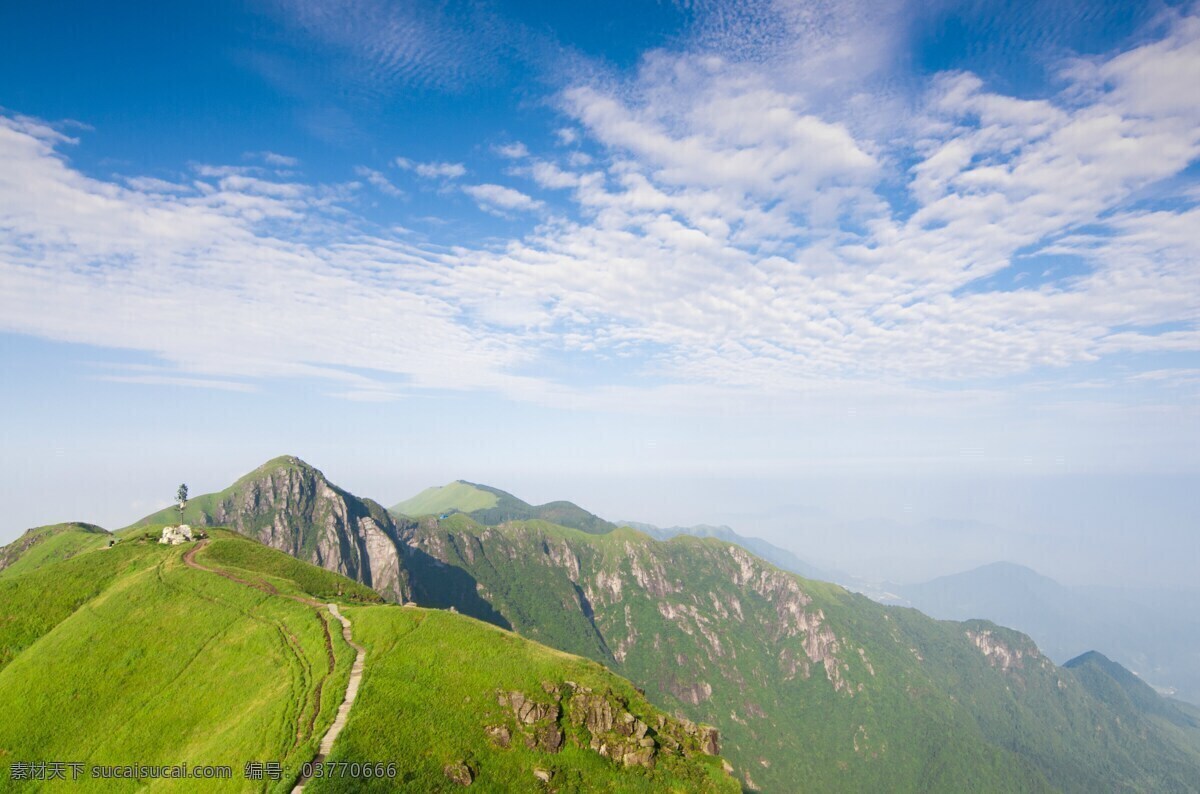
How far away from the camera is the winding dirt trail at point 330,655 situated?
46781 millimetres

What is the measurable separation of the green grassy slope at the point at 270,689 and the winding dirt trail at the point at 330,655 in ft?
2.21

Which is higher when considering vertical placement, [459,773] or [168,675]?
[459,773]

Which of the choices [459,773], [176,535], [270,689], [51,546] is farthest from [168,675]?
[51,546]

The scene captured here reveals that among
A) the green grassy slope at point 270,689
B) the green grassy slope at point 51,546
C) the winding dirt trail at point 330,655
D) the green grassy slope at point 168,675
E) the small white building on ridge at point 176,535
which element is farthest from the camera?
the green grassy slope at point 51,546

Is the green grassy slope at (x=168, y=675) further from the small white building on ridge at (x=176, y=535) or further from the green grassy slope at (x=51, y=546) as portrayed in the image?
the green grassy slope at (x=51, y=546)

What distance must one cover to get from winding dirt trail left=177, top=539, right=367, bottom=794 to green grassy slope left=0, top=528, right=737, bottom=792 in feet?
2.21

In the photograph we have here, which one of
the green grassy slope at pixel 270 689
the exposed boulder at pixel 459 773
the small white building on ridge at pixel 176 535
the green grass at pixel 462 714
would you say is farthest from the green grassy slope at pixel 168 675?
the small white building on ridge at pixel 176 535

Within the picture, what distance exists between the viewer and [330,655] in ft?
206

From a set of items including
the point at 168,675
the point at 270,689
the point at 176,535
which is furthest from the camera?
the point at 176,535

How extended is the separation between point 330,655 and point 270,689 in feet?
21.8

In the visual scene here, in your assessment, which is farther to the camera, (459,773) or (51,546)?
(51,546)

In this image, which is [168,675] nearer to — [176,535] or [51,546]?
[176,535]

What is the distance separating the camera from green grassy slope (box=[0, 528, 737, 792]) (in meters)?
49.8

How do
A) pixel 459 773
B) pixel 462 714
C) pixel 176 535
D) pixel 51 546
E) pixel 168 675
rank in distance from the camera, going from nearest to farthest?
pixel 459 773, pixel 462 714, pixel 168 675, pixel 176 535, pixel 51 546
